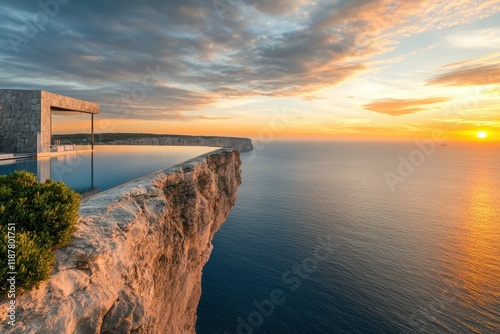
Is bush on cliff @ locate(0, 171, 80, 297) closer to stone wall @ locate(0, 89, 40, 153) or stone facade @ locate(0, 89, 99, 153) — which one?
stone facade @ locate(0, 89, 99, 153)

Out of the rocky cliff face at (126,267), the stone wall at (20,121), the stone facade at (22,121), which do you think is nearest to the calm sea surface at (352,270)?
the rocky cliff face at (126,267)

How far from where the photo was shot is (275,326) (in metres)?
29.0

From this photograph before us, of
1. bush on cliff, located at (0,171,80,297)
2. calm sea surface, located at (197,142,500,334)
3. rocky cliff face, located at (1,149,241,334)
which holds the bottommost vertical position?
calm sea surface, located at (197,142,500,334)

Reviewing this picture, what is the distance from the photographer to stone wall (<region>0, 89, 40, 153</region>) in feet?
96.5

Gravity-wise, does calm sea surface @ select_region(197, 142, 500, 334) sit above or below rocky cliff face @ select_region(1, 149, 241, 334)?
below

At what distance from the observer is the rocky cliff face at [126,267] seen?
4945 millimetres

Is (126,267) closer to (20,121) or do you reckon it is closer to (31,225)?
(31,225)

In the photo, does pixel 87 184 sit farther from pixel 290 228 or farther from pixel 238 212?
pixel 238 212

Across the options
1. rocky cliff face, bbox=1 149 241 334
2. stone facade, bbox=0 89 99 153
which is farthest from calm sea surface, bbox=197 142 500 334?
stone facade, bbox=0 89 99 153

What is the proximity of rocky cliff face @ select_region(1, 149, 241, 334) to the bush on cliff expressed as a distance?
0.38 meters

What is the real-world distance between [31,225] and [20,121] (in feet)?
108

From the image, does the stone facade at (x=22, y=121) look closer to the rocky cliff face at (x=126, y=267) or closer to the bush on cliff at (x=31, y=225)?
the rocky cliff face at (x=126, y=267)

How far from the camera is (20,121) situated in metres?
29.7

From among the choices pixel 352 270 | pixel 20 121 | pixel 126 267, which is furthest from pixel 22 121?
pixel 352 270
